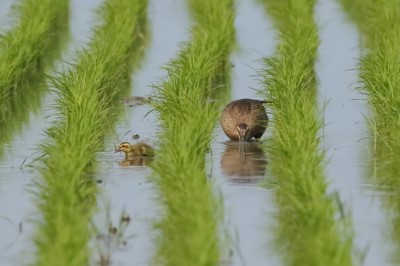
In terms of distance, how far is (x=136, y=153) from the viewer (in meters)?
Answer: 9.53

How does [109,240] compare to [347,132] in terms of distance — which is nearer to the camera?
[109,240]

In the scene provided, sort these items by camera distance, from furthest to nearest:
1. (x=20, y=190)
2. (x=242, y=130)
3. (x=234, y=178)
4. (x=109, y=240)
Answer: (x=242, y=130), (x=234, y=178), (x=20, y=190), (x=109, y=240)

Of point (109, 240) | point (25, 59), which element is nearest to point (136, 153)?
point (109, 240)

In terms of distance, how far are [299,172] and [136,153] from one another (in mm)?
2102

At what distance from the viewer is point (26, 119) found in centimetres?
1127

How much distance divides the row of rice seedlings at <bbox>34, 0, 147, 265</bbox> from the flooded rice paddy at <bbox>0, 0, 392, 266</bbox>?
131 millimetres

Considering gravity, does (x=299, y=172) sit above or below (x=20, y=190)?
above

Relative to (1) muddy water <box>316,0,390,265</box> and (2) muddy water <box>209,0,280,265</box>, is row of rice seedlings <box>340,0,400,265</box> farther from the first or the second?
(2) muddy water <box>209,0,280,265</box>

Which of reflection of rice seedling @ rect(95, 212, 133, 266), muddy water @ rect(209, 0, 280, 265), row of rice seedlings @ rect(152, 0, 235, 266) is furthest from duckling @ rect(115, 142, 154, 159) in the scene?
reflection of rice seedling @ rect(95, 212, 133, 266)

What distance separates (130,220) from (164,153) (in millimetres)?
838

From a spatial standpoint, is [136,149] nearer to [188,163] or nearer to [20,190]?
[20,190]

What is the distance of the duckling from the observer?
9.53m

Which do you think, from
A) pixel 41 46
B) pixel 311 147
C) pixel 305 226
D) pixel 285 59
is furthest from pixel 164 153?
pixel 41 46

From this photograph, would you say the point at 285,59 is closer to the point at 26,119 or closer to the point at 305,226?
the point at 26,119
